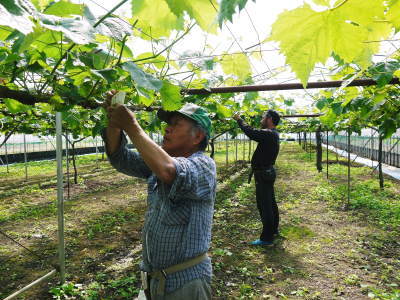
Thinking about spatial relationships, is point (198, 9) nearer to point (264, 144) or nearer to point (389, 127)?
point (389, 127)

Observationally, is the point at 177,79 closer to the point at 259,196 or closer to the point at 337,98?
the point at 337,98

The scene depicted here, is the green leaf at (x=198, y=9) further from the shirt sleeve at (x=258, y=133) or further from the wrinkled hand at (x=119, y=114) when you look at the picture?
the shirt sleeve at (x=258, y=133)

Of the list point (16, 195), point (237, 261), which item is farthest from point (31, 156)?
point (237, 261)

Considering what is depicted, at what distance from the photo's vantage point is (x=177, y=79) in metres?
2.42

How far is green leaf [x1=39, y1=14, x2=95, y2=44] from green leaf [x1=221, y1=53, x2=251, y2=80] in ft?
3.72

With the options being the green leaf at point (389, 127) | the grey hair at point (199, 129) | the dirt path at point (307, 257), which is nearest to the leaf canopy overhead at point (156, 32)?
the grey hair at point (199, 129)

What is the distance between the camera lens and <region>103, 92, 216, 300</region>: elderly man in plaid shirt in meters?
1.68

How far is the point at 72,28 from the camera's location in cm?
73

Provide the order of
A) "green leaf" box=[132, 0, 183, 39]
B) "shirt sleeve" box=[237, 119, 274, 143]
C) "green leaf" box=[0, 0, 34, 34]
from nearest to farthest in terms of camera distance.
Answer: "green leaf" box=[0, 0, 34, 34]
"green leaf" box=[132, 0, 183, 39]
"shirt sleeve" box=[237, 119, 274, 143]

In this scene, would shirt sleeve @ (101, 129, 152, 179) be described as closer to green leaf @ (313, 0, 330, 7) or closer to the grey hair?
the grey hair

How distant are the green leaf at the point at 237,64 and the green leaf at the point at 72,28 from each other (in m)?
1.13

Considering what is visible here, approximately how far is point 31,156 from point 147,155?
21.9m

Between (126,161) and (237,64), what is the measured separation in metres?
0.91

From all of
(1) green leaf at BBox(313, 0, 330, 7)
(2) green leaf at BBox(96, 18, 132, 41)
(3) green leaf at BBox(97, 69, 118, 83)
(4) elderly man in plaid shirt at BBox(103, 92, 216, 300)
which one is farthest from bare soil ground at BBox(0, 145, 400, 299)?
(1) green leaf at BBox(313, 0, 330, 7)
